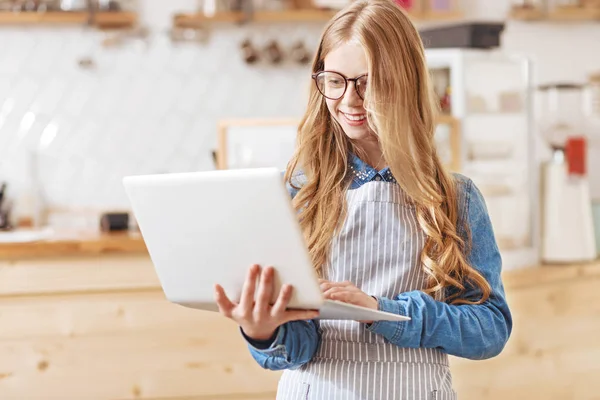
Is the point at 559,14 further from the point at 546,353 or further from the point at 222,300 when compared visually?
the point at 222,300

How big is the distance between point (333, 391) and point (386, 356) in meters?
0.10

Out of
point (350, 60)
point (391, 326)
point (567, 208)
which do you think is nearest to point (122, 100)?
point (567, 208)

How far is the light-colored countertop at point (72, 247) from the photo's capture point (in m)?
2.80

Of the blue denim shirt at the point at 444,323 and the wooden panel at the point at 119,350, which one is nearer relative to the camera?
the blue denim shirt at the point at 444,323

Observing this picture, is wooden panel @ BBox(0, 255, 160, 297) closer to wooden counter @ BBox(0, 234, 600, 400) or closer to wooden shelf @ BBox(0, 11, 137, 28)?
wooden counter @ BBox(0, 234, 600, 400)

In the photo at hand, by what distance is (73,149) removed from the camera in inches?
150

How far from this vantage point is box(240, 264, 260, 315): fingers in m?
1.22

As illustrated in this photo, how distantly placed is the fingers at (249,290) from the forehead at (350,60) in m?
0.36

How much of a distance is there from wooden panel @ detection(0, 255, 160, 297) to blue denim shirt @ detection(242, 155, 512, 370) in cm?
147

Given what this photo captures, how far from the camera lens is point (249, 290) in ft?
4.03

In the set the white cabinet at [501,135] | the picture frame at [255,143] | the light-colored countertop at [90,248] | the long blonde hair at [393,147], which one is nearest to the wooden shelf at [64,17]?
the picture frame at [255,143]

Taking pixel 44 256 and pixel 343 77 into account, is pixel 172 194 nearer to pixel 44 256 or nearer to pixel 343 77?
pixel 343 77

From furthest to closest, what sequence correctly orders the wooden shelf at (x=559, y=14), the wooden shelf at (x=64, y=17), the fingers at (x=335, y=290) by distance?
1. the wooden shelf at (x=559, y=14)
2. the wooden shelf at (x=64, y=17)
3. the fingers at (x=335, y=290)

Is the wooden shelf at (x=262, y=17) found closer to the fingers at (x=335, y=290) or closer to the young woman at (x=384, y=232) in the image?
the young woman at (x=384, y=232)
